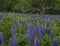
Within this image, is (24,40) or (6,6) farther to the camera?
(6,6)

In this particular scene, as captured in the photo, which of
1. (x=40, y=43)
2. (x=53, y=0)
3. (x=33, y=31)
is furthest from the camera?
(x=53, y=0)

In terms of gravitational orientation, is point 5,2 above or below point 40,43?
below

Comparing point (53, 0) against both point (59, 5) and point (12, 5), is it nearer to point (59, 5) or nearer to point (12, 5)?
point (59, 5)

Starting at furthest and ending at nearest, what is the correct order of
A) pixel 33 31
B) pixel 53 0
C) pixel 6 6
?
1. pixel 6 6
2. pixel 53 0
3. pixel 33 31

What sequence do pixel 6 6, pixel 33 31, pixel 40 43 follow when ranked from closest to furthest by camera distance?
pixel 40 43 < pixel 33 31 < pixel 6 6

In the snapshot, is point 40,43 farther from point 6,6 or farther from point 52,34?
point 6,6

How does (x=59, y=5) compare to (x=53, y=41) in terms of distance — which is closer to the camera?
(x=53, y=41)

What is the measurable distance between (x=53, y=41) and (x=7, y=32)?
65cm

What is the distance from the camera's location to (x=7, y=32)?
281 centimetres

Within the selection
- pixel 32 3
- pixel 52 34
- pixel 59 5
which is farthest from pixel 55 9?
pixel 52 34

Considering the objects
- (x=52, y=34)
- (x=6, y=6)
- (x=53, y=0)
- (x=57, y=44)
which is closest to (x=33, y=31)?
(x=52, y=34)

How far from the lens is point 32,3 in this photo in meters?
23.0

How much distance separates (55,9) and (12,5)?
6.37 metres

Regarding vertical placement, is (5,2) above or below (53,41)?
below
